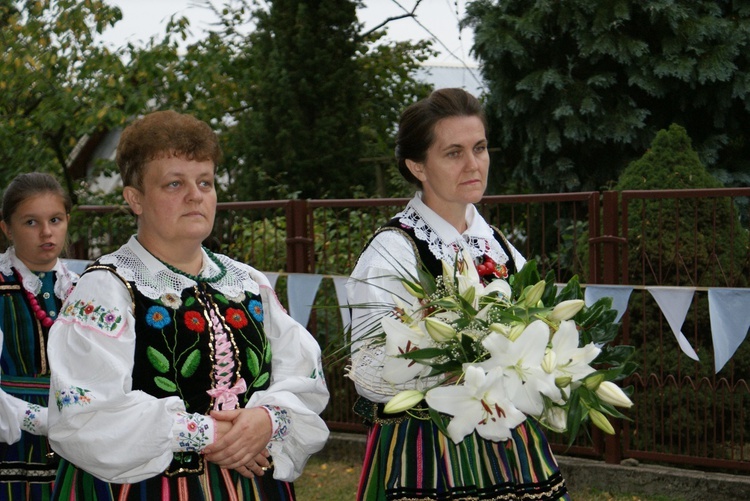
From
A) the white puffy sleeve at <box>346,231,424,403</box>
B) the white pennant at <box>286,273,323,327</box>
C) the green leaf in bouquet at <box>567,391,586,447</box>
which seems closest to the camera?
the green leaf in bouquet at <box>567,391,586,447</box>

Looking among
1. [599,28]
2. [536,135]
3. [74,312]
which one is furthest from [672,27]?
[74,312]

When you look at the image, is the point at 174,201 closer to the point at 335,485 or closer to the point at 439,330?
the point at 439,330

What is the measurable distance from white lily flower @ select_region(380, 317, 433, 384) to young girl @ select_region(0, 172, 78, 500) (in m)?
1.72

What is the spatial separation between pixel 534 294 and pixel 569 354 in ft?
0.58

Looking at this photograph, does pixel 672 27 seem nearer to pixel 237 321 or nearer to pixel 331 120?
pixel 331 120

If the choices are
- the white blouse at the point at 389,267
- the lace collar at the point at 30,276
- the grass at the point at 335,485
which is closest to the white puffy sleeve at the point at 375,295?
the white blouse at the point at 389,267

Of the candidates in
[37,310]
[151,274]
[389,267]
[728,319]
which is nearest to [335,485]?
[728,319]

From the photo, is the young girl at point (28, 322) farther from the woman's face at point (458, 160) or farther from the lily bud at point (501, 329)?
the lily bud at point (501, 329)

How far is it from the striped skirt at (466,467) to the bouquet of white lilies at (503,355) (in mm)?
439

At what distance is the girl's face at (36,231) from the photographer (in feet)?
13.3

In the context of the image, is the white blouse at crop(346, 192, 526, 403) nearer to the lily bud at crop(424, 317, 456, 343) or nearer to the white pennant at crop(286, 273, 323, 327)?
the lily bud at crop(424, 317, 456, 343)

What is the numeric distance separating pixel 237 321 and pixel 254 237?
427 centimetres

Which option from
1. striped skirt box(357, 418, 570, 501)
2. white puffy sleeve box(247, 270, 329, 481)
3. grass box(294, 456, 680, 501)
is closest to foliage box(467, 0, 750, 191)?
grass box(294, 456, 680, 501)

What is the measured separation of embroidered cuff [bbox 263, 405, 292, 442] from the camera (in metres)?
2.73
